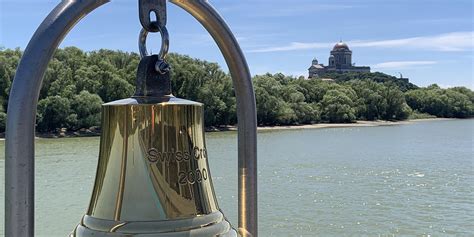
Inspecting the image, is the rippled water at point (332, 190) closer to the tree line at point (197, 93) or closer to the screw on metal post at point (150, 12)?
the tree line at point (197, 93)

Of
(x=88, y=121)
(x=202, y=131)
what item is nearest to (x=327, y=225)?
(x=202, y=131)

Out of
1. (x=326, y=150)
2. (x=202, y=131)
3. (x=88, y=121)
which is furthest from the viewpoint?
(x=88, y=121)

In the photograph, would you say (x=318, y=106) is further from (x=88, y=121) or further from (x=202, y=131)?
(x=202, y=131)

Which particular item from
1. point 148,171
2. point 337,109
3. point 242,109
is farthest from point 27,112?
point 337,109

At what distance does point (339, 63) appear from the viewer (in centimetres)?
9406

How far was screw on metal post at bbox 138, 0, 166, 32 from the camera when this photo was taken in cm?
86

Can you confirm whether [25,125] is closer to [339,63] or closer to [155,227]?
[155,227]

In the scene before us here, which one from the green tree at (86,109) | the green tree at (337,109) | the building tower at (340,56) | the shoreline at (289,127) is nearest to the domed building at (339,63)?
the building tower at (340,56)

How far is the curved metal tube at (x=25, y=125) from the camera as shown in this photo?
766 millimetres

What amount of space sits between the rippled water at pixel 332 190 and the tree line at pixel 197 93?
13.0 feet

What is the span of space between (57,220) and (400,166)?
10133mm

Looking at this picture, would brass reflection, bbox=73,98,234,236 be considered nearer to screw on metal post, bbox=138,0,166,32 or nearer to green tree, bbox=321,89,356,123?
screw on metal post, bbox=138,0,166,32

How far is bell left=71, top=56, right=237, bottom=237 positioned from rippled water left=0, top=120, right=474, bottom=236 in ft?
25.4

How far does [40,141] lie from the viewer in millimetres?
23031
